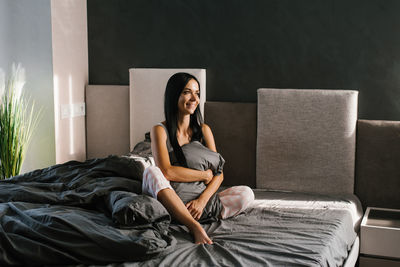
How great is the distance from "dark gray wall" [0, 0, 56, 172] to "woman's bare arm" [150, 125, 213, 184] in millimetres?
1385

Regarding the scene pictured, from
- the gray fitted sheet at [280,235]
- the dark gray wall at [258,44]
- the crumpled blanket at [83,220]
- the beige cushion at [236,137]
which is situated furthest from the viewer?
the beige cushion at [236,137]

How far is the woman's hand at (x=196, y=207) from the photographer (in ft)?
8.54

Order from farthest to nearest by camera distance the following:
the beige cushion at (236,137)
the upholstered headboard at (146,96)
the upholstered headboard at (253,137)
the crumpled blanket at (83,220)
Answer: the upholstered headboard at (146,96), the beige cushion at (236,137), the upholstered headboard at (253,137), the crumpled blanket at (83,220)

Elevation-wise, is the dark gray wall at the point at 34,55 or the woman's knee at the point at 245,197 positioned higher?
the dark gray wall at the point at 34,55

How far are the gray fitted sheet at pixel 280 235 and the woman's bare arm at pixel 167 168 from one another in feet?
0.98

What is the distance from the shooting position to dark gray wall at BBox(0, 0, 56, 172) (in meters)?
3.70

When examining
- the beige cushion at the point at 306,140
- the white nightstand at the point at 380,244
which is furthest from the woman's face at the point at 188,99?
the white nightstand at the point at 380,244

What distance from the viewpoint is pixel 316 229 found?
2.53m

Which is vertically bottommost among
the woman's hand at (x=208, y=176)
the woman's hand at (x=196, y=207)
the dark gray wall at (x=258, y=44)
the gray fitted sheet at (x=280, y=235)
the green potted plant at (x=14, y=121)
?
the gray fitted sheet at (x=280, y=235)

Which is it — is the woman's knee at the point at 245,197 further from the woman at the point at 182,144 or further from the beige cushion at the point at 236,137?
the beige cushion at the point at 236,137

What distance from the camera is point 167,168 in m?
2.74

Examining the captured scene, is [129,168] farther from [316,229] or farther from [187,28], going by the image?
[187,28]

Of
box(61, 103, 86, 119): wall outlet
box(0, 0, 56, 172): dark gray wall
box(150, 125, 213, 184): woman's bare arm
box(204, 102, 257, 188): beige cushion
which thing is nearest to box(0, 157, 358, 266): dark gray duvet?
box(150, 125, 213, 184): woman's bare arm

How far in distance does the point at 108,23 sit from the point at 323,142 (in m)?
2.00
